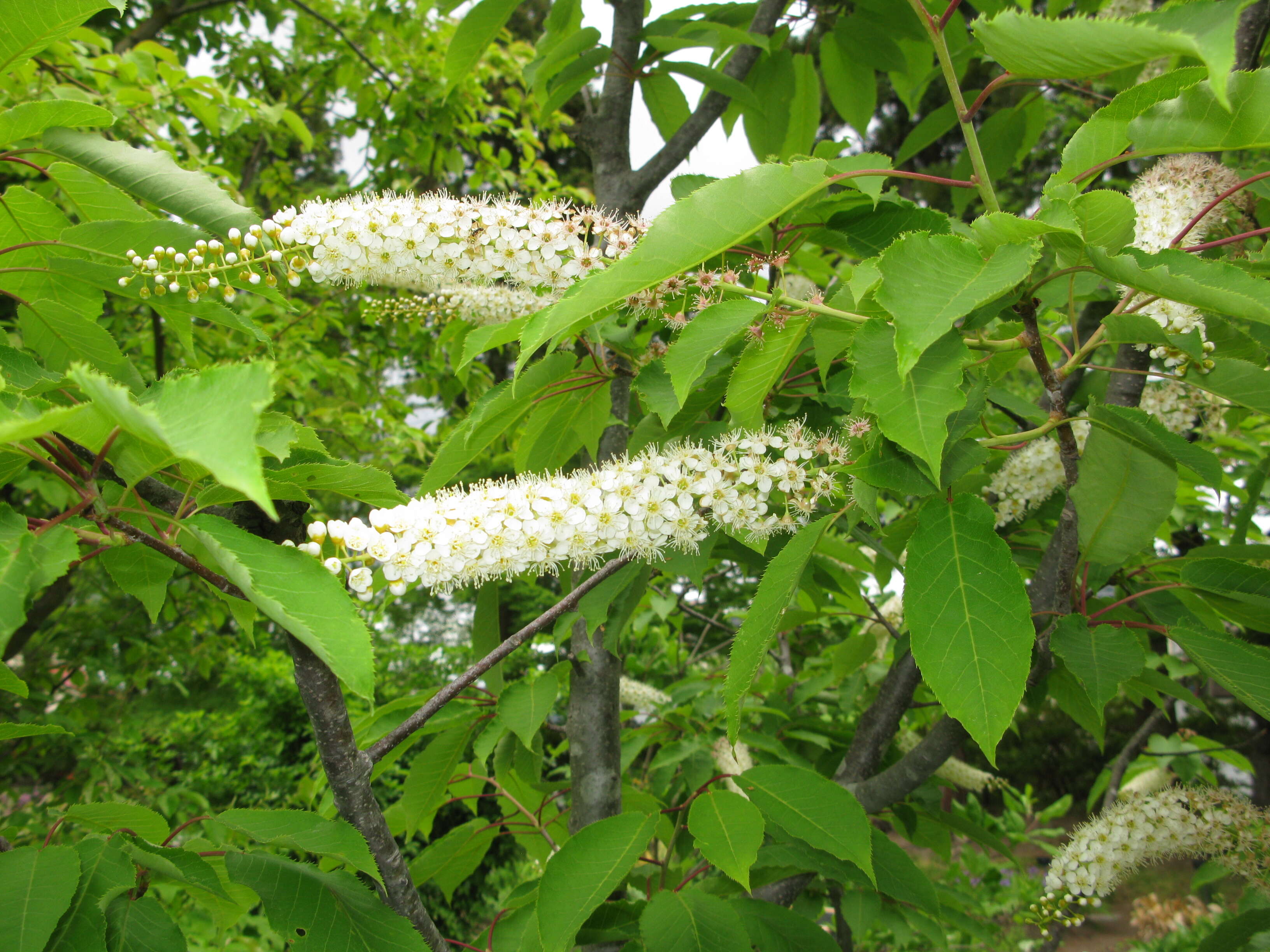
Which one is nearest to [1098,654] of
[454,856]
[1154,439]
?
[1154,439]

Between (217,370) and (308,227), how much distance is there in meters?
0.88

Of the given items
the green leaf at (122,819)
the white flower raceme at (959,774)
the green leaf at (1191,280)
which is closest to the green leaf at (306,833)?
the green leaf at (122,819)

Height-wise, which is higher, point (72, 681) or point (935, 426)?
point (935, 426)

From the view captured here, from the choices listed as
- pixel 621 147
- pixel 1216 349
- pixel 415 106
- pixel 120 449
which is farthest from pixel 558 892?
pixel 415 106

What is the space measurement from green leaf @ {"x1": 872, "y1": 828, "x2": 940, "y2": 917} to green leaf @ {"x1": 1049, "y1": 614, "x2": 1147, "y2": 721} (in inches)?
21.9

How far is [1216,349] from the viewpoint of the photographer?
1239mm

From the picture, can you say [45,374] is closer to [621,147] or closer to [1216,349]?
Result: [621,147]

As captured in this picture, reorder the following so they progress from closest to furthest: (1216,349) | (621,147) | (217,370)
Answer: (217,370), (1216,349), (621,147)

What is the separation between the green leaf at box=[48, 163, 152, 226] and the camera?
123 cm

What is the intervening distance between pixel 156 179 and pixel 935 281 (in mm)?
1168

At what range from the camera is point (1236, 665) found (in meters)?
1.14

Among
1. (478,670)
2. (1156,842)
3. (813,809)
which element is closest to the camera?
(478,670)

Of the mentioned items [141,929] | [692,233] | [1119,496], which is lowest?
[141,929]

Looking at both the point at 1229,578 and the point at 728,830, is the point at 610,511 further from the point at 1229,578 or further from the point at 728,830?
the point at 1229,578
